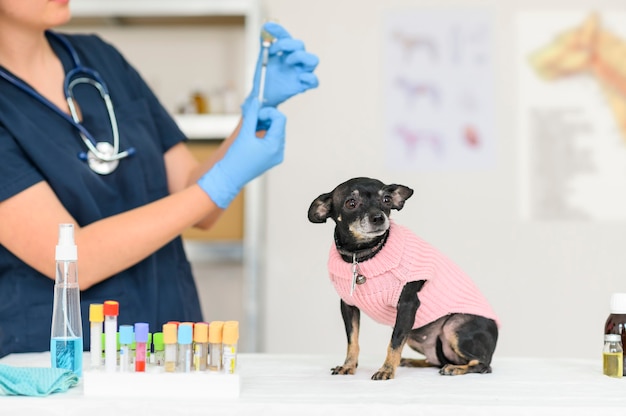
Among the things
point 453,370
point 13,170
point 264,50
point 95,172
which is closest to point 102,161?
point 95,172

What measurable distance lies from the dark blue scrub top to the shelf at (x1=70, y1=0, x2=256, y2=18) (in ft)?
2.79

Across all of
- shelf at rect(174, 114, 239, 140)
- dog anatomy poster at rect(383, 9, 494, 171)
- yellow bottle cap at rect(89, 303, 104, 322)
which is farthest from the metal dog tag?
dog anatomy poster at rect(383, 9, 494, 171)

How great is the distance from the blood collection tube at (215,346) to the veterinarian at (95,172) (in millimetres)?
429

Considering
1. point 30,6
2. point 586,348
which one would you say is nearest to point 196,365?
point 30,6

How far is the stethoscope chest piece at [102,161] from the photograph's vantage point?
1.46 metres

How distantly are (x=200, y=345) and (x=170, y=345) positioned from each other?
3cm

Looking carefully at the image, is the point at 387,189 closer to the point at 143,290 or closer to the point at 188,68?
the point at 143,290

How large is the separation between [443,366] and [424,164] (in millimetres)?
1629

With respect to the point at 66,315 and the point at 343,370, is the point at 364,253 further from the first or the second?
the point at 66,315

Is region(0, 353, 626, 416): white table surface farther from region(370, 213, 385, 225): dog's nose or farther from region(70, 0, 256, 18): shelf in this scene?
region(70, 0, 256, 18): shelf

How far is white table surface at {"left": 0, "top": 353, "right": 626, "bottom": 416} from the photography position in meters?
0.83

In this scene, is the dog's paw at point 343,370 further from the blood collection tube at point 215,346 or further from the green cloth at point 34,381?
the green cloth at point 34,381

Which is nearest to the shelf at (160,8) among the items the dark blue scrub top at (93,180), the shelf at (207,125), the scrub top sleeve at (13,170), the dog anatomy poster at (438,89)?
the shelf at (207,125)

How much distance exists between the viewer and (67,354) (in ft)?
3.19
